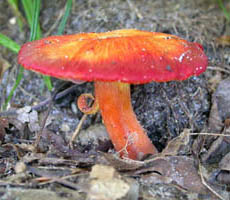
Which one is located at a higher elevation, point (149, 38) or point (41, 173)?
point (149, 38)

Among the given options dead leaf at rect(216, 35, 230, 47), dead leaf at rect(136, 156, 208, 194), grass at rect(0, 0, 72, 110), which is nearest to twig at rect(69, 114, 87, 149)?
grass at rect(0, 0, 72, 110)

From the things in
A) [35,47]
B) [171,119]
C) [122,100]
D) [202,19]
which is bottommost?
[171,119]

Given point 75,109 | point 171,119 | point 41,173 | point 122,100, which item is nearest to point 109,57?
point 122,100

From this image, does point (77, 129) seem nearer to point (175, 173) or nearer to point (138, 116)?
point (138, 116)

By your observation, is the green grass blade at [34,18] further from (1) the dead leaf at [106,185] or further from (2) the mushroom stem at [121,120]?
(1) the dead leaf at [106,185]

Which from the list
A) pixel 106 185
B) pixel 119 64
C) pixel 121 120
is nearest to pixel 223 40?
pixel 121 120

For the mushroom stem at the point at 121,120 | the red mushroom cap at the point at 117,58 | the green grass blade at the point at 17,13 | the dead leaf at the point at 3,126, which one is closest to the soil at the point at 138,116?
the dead leaf at the point at 3,126

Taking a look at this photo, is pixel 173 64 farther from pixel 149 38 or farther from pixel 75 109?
pixel 75 109

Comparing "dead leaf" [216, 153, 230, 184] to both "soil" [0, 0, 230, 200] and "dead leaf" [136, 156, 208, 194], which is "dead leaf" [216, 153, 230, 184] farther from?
"dead leaf" [136, 156, 208, 194]
